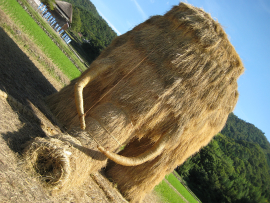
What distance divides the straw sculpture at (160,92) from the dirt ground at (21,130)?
657 millimetres

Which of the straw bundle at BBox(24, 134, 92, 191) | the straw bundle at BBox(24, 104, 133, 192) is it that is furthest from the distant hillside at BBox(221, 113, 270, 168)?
the straw bundle at BBox(24, 134, 92, 191)

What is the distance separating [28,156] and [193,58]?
14.6 feet

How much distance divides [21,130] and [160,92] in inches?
128

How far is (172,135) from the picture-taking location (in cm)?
549

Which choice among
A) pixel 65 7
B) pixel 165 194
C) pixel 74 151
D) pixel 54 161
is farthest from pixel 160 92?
pixel 65 7

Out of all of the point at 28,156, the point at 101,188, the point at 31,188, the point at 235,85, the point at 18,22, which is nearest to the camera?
the point at 31,188

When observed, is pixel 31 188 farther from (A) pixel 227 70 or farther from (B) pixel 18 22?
(B) pixel 18 22

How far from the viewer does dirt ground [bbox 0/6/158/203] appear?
9.75 feet

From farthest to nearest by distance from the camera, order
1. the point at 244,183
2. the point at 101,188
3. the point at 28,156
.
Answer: the point at 244,183
the point at 101,188
the point at 28,156

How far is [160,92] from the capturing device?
5281 millimetres

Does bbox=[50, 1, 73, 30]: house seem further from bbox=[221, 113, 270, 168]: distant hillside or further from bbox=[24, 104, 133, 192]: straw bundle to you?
bbox=[221, 113, 270, 168]: distant hillside

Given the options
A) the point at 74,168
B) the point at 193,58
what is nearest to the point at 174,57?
the point at 193,58

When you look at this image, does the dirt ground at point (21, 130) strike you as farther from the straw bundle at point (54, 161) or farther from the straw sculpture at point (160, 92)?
the straw sculpture at point (160, 92)

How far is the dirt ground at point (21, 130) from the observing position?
2.97 m
